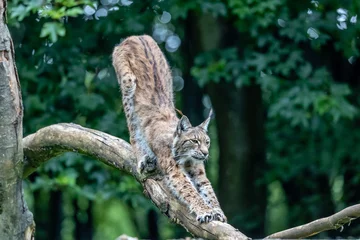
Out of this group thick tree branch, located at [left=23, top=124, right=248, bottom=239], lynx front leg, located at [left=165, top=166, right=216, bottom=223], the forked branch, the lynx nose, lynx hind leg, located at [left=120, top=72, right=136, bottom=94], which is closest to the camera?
the forked branch

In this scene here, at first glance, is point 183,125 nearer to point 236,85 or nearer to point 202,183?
point 202,183

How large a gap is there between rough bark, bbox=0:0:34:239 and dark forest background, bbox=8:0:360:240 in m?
2.59

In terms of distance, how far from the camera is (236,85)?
903 centimetres

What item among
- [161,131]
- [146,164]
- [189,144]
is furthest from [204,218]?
[161,131]

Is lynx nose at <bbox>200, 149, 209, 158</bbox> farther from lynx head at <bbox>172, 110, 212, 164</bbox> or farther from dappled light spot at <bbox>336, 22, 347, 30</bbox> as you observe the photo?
dappled light spot at <bbox>336, 22, 347, 30</bbox>

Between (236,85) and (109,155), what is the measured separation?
4402 millimetres

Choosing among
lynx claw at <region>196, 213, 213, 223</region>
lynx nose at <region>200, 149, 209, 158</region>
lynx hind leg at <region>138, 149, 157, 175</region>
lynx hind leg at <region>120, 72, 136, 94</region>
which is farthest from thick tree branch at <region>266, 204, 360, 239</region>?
lynx hind leg at <region>120, 72, 136, 94</region>

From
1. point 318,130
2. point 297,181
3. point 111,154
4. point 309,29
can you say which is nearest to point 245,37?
point 309,29

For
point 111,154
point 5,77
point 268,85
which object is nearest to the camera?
point 5,77

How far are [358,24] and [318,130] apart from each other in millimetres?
1489

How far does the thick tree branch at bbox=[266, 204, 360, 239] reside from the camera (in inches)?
130

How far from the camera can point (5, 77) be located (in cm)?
444

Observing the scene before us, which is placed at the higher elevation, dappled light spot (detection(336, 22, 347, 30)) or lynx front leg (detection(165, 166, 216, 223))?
lynx front leg (detection(165, 166, 216, 223))

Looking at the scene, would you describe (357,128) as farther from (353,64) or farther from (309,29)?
(309,29)
